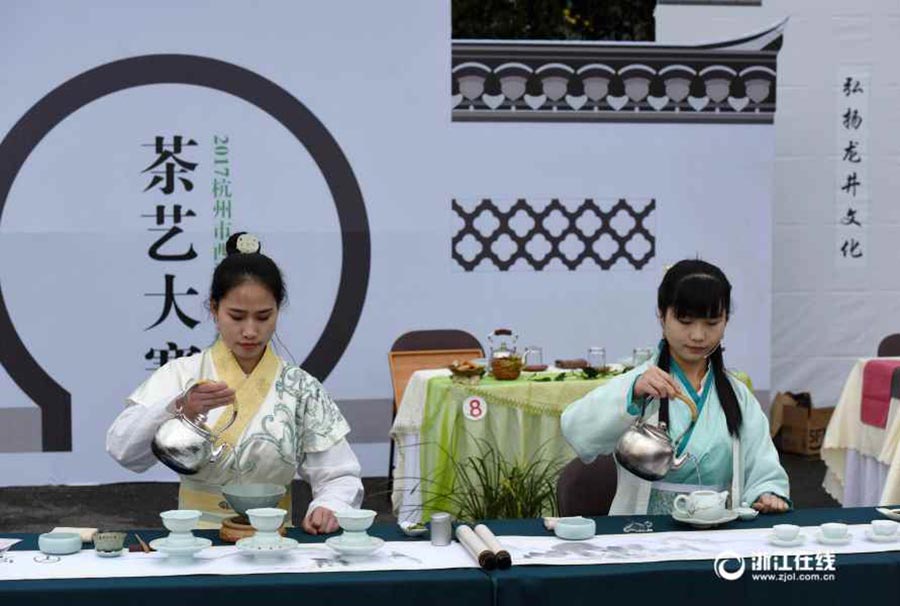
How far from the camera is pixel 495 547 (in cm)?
214

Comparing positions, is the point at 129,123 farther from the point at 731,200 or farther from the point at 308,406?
the point at 308,406

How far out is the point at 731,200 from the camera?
6.25 meters

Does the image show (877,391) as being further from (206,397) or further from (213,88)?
(206,397)

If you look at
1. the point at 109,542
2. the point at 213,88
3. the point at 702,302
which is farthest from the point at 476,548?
the point at 213,88

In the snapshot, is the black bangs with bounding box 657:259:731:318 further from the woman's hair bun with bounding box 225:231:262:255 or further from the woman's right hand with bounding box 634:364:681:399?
the woman's hair bun with bounding box 225:231:262:255

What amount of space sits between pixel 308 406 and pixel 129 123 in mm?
3566

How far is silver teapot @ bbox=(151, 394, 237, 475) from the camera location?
7.54 ft

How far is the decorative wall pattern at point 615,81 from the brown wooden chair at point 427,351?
3.42ft

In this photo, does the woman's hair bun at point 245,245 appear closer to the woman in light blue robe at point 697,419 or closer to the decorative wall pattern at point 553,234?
the woman in light blue robe at point 697,419

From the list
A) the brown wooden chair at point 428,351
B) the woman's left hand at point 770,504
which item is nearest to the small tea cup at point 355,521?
the woman's left hand at point 770,504

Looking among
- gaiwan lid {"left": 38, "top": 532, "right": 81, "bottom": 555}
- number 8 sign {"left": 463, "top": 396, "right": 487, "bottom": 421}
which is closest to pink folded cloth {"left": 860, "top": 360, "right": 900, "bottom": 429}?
number 8 sign {"left": 463, "top": 396, "right": 487, "bottom": 421}

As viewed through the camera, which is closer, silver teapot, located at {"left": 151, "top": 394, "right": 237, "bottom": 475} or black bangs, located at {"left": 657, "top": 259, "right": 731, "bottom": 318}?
silver teapot, located at {"left": 151, "top": 394, "right": 237, "bottom": 475}

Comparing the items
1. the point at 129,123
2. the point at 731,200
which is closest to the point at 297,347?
the point at 129,123

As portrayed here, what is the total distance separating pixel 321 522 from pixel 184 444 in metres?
0.29
